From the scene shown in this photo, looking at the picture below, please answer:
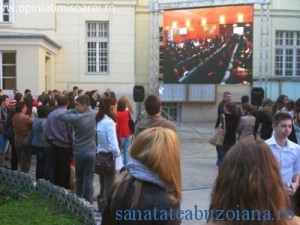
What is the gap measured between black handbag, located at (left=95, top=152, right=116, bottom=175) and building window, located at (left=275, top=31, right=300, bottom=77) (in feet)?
68.6

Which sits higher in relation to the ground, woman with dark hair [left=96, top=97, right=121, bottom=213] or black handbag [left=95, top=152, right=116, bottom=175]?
woman with dark hair [left=96, top=97, right=121, bottom=213]

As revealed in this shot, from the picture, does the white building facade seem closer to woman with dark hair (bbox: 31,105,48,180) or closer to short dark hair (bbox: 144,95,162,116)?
woman with dark hair (bbox: 31,105,48,180)

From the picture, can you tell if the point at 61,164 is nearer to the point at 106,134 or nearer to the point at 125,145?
the point at 106,134

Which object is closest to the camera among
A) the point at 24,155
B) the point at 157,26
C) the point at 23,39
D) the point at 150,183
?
the point at 150,183

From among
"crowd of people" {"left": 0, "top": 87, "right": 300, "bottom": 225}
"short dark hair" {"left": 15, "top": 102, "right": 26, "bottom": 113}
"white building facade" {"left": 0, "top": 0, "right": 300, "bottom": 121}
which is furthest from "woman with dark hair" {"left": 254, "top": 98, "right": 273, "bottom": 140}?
"white building facade" {"left": 0, "top": 0, "right": 300, "bottom": 121}

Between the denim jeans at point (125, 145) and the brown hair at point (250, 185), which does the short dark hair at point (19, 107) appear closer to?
the denim jeans at point (125, 145)

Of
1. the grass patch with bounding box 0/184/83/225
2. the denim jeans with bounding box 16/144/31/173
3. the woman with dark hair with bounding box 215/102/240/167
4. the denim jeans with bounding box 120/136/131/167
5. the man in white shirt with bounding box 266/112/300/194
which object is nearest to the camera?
the man in white shirt with bounding box 266/112/300/194

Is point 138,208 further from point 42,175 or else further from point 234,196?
point 42,175

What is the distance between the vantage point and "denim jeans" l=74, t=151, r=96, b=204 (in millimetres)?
7598

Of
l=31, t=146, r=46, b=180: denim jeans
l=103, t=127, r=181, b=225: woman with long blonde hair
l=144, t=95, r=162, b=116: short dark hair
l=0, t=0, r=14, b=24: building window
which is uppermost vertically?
l=0, t=0, r=14, b=24: building window

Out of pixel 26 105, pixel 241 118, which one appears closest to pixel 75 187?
pixel 26 105

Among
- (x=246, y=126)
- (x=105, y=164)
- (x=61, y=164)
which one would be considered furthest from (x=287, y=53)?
(x=105, y=164)

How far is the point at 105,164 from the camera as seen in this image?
25.1ft

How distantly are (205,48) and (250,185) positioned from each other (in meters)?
21.2
